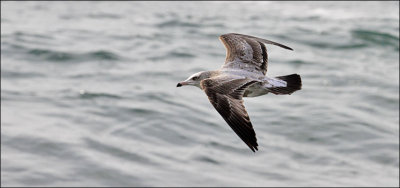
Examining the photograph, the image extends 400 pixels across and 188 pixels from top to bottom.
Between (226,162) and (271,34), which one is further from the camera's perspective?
(271,34)

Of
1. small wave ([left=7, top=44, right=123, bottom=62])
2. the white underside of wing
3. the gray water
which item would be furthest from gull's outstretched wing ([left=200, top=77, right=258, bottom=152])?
small wave ([left=7, top=44, right=123, bottom=62])

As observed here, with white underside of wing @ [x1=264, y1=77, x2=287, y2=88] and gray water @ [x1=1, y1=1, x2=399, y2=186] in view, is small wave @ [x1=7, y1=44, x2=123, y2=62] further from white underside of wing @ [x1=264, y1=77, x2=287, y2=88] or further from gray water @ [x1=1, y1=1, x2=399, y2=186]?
white underside of wing @ [x1=264, y1=77, x2=287, y2=88]

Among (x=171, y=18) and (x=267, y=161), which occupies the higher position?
(x=171, y=18)

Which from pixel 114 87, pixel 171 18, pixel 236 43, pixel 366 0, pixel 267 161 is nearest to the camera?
pixel 236 43

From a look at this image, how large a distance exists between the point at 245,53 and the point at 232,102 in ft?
5.88

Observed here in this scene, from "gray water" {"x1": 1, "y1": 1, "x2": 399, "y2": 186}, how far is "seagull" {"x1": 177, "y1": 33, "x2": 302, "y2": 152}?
9224mm

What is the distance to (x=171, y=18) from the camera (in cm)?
2822

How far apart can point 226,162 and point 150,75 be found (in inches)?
244

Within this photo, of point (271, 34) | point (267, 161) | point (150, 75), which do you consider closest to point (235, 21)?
point (271, 34)

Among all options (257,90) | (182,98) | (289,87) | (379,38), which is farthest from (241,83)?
(379,38)

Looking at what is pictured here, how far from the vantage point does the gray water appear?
684 inches

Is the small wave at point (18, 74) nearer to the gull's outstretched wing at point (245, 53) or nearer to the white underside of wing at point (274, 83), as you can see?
the gull's outstretched wing at point (245, 53)

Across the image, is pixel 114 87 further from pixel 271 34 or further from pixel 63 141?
pixel 271 34

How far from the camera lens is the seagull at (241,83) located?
5.73 metres
